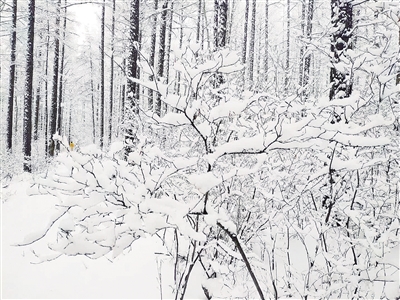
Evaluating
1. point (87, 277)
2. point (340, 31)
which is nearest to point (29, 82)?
point (87, 277)

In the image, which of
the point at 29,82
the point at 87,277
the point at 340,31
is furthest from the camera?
the point at 29,82

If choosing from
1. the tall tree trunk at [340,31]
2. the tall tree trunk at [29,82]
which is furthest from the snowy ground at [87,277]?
the tall tree trunk at [29,82]

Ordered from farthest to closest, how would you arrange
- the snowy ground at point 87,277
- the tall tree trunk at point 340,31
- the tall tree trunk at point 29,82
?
the tall tree trunk at point 29,82 < the tall tree trunk at point 340,31 < the snowy ground at point 87,277

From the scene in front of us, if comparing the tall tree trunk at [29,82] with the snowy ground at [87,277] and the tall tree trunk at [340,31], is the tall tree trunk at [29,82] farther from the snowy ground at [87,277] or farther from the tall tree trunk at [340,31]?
the tall tree trunk at [340,31]

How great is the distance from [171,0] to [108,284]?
11073 mm

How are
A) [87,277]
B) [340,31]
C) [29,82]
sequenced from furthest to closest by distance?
1. [29,82]
2. [340,31]
3. [87,277]

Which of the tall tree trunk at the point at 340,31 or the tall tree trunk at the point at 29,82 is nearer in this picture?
the tall tree trunk at the point at 340,31

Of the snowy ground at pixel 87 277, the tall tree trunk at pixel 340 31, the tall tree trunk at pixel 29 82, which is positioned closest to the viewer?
the snowy ground at pixel 87 277

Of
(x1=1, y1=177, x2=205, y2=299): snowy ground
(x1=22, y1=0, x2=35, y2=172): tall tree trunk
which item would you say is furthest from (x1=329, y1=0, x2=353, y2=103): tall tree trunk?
(x1=22, y1=0, x2=35, y2=172): tall tree trunk

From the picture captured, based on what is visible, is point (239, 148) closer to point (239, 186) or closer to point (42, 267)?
→ point (239, 186)

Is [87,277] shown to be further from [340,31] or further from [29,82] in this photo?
[29,82]

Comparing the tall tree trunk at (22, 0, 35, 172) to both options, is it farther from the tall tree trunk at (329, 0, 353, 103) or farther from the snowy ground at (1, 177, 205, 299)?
the tall tree trunk at (329, 0, 353, 103)

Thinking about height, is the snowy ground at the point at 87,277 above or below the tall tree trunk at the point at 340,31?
below

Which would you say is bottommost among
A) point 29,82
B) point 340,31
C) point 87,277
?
point 87,277
